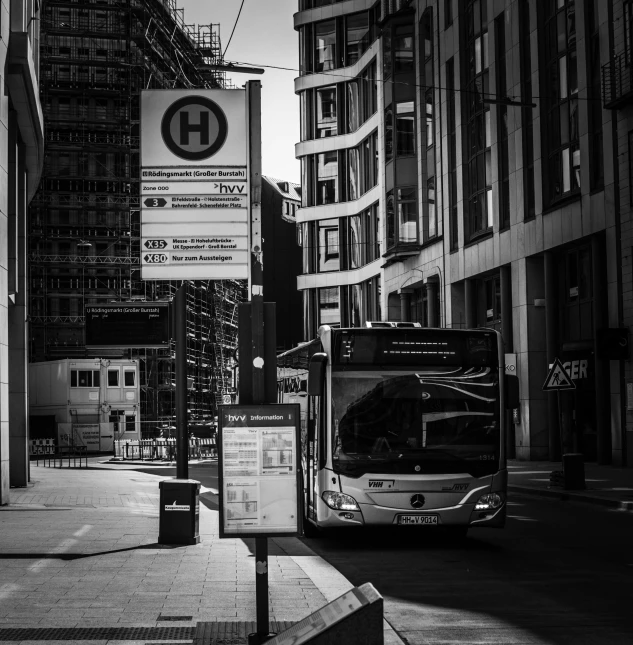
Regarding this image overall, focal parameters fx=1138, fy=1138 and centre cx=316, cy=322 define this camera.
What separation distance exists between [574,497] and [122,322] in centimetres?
1623

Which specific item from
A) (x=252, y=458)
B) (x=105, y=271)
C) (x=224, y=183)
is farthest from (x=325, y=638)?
(x=105, y=271)

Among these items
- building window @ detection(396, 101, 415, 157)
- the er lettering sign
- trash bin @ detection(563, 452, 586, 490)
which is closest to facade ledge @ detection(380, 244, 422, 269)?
building window @ detection(396, 101, 415, 157)

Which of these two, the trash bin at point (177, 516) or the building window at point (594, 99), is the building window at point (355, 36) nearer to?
the building window at point (594, 99)

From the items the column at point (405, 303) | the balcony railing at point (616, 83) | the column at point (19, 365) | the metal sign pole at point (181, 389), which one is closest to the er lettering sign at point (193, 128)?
the metal sign pole at point (181, 389)

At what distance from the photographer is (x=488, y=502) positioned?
14.3 m

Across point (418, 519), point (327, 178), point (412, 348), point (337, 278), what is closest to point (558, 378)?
point (412, 348)

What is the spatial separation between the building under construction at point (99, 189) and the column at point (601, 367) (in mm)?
32524

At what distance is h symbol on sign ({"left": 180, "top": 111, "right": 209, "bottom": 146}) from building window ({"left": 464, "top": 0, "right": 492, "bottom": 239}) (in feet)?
103

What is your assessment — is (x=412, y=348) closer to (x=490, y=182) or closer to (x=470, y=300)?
(x=490, y=182)

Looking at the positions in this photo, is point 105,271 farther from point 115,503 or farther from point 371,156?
point 115,503

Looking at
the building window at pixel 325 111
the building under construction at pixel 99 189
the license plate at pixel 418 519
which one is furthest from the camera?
the building window at pixel 325 111

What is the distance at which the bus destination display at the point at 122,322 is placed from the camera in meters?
32.5

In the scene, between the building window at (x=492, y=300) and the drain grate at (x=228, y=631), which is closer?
the drain grate at (x=228, y=631)

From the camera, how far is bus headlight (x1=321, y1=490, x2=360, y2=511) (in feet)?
46.1
